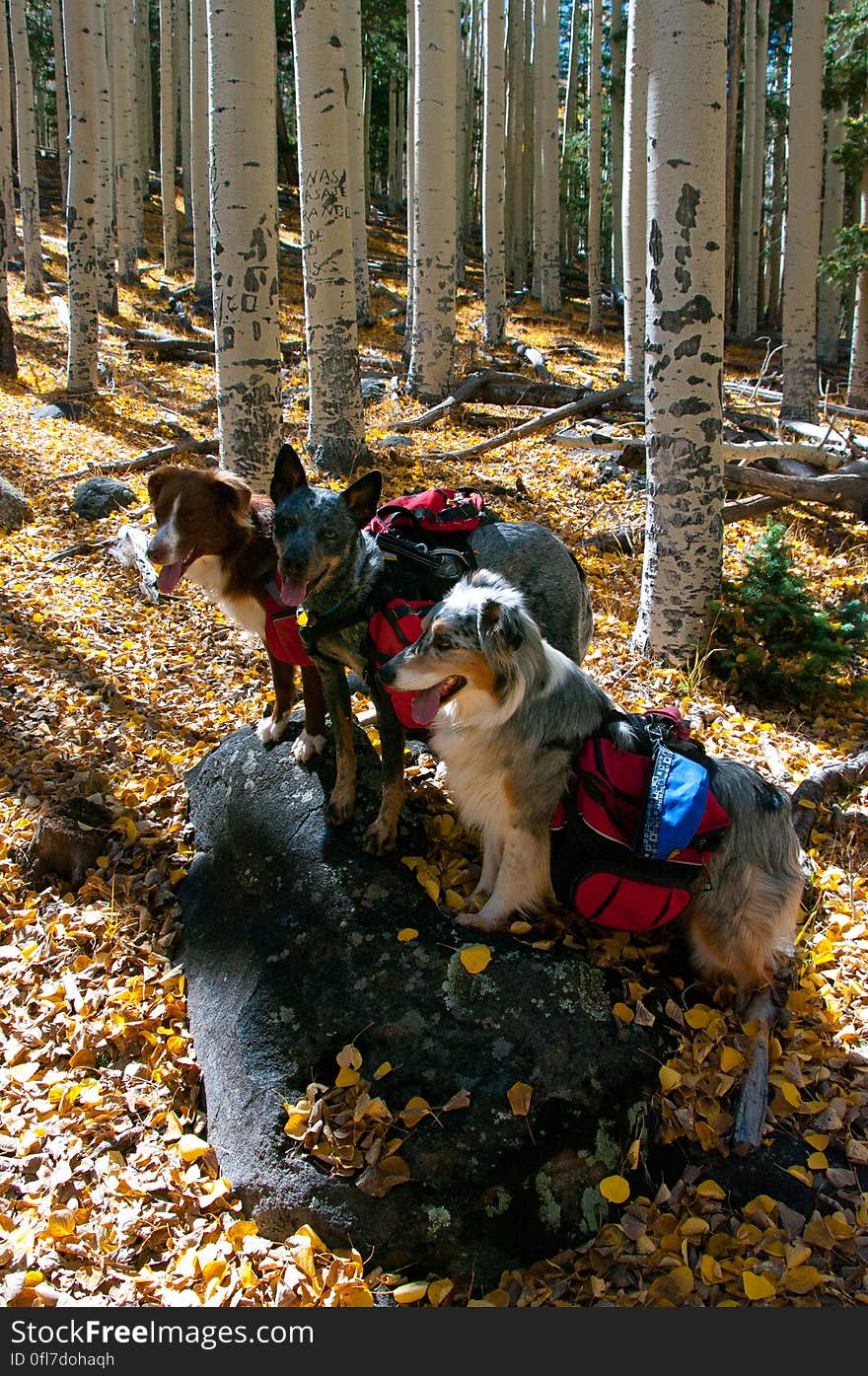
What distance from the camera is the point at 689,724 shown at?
5.75 meters

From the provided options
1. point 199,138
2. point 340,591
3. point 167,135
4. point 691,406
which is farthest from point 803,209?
point 167,135

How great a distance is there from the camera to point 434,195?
1213cm

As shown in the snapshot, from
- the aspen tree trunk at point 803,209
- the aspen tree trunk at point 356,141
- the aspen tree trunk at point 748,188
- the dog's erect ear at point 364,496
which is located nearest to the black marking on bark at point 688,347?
the dog's erect ear at point 364,496

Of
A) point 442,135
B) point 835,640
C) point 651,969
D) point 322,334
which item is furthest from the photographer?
point 442,135

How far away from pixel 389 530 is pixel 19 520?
6073 mm

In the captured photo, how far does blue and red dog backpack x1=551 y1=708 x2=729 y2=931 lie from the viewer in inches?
133

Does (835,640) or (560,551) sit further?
(835,640)

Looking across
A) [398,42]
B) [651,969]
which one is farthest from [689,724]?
[398,42]

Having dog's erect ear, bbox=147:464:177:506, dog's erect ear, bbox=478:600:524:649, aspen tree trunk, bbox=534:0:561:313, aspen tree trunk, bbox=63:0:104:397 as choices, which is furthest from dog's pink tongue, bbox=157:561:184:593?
aspen tree trunk, bbox=534:0:561:313

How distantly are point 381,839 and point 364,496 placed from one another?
1640mm

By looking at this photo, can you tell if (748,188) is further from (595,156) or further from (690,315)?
(690,315)

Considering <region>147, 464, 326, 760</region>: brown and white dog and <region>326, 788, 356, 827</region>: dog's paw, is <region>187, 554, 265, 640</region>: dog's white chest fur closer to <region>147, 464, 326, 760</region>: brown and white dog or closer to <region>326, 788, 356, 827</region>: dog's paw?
<region>147, 464, 326, 760</region>: brown and white dog

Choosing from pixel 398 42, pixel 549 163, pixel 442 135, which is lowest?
pixel 442 135

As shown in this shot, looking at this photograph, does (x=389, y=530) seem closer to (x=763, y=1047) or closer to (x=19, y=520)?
(x=763, y=1047)
